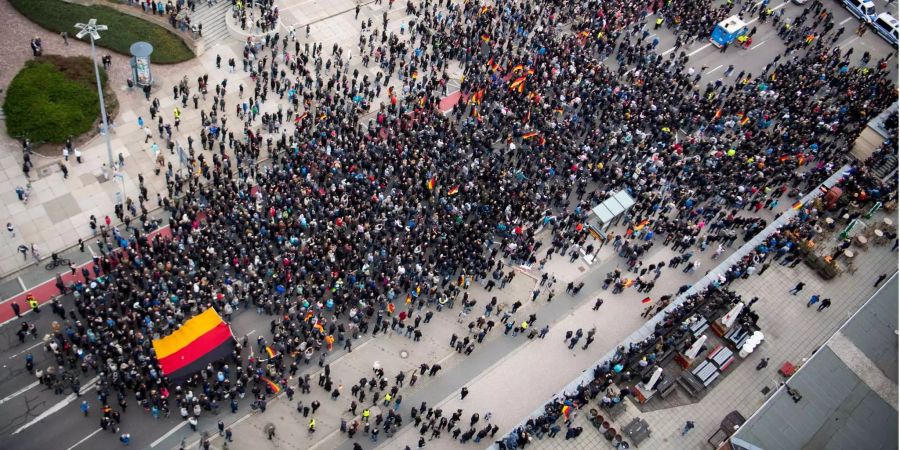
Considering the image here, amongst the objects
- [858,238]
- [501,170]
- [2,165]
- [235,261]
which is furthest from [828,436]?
[2,165]

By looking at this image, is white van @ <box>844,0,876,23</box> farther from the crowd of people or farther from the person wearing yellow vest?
the person wearing yellow vest

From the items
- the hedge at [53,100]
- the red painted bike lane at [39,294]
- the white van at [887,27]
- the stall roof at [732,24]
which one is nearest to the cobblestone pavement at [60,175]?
the hedge at [53,100]

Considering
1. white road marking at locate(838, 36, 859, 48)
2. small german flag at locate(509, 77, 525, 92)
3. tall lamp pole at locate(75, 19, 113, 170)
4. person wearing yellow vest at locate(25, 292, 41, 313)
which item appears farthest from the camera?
white road marking at locate(838, 36, 859, 48)

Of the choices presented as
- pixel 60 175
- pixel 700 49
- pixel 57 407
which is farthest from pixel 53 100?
pixel 700 49

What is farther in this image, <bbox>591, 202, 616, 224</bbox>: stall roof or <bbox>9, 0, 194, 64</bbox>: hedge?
<bbox>9, 0, 194, 64</bbox>: hedge

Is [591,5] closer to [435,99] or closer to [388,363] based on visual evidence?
[435,99]

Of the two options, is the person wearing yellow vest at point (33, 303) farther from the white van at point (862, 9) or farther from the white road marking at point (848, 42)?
the white van at point (862, 9)

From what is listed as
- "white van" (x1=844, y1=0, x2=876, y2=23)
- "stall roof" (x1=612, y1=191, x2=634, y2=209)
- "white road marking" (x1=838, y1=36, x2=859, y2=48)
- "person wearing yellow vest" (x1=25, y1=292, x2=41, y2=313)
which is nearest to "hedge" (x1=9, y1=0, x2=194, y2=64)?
"person wearing yellow vest" (x1=25, y1=292, x2=41, y2=313)
